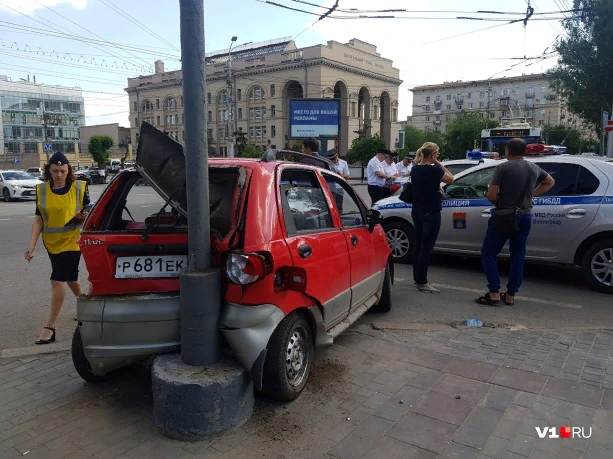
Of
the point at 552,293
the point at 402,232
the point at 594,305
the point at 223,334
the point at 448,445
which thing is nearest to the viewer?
the point at 448,445

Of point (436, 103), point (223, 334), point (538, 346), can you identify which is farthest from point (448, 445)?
point (436, 103)

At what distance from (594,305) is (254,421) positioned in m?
4.39

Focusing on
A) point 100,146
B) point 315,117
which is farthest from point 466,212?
point 100,146

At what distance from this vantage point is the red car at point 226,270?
302 centimetres

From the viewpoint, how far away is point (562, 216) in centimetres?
621

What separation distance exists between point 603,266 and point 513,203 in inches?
69.8

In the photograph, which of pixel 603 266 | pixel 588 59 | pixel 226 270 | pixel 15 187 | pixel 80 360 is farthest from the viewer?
pixel 588 59

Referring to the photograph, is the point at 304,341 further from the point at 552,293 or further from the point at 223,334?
the point at 552,293

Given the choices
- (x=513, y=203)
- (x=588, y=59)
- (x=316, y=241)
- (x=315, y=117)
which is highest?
(x=588, y=59)

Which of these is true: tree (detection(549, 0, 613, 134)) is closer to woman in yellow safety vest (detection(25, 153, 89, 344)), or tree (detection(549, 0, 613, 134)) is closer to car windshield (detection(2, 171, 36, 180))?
woman in yellow safety vest (detection(25, 153, 89, 344))

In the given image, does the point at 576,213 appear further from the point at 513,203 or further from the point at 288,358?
the point at 288,358

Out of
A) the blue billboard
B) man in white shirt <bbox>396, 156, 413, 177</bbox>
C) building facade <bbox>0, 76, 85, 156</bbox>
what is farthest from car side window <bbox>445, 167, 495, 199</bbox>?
building facade <bbox>0, 76, 85, 156</bbox>

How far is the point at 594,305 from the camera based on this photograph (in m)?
5.57

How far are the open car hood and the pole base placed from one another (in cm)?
104
